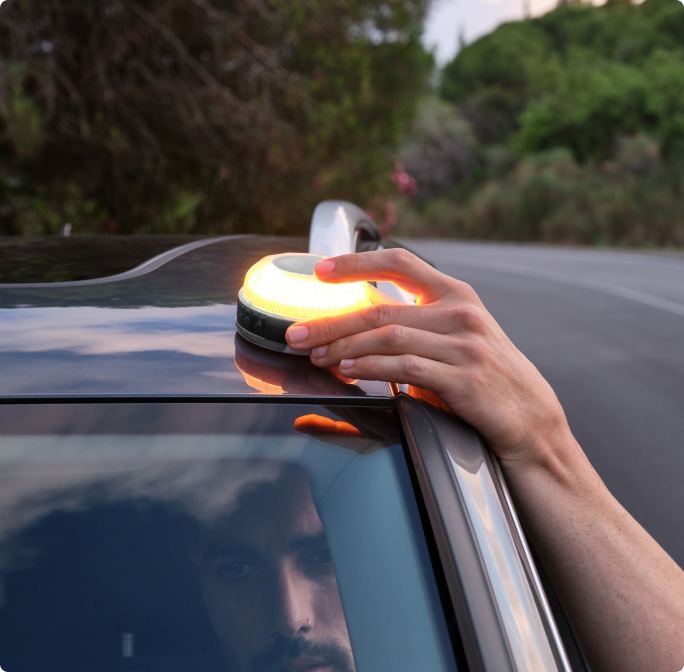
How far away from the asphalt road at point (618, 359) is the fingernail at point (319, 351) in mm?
2799

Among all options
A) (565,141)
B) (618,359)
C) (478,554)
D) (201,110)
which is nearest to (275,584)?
(478,554)

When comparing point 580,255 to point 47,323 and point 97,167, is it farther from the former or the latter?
point 47,323

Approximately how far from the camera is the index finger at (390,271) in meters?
1.05

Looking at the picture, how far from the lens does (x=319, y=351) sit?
1050 millimetres

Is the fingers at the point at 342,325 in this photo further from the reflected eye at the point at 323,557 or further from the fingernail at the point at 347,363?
the reflected eye at the point at 323,557

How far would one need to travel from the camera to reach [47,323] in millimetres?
1174

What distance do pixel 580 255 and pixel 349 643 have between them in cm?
1976

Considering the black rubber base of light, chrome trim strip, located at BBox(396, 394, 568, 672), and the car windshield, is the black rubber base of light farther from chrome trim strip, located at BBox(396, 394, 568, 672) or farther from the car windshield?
chrome trim strip, located at BBox(396, 394, 568, 672)

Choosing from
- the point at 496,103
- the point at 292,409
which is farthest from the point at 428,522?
the point at 496,103

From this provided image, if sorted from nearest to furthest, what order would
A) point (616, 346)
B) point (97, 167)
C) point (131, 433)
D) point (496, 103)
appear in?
point (131, 433) < point (97, 167) < point (616, 346) < point (496, 103)

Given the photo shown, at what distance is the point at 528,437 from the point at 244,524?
1.58 ft

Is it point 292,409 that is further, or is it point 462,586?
point 292,409

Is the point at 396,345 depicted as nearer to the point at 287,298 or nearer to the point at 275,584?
the point at 287,298

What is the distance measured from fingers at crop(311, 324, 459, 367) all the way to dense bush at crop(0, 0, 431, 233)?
Answer: 5.26 m
